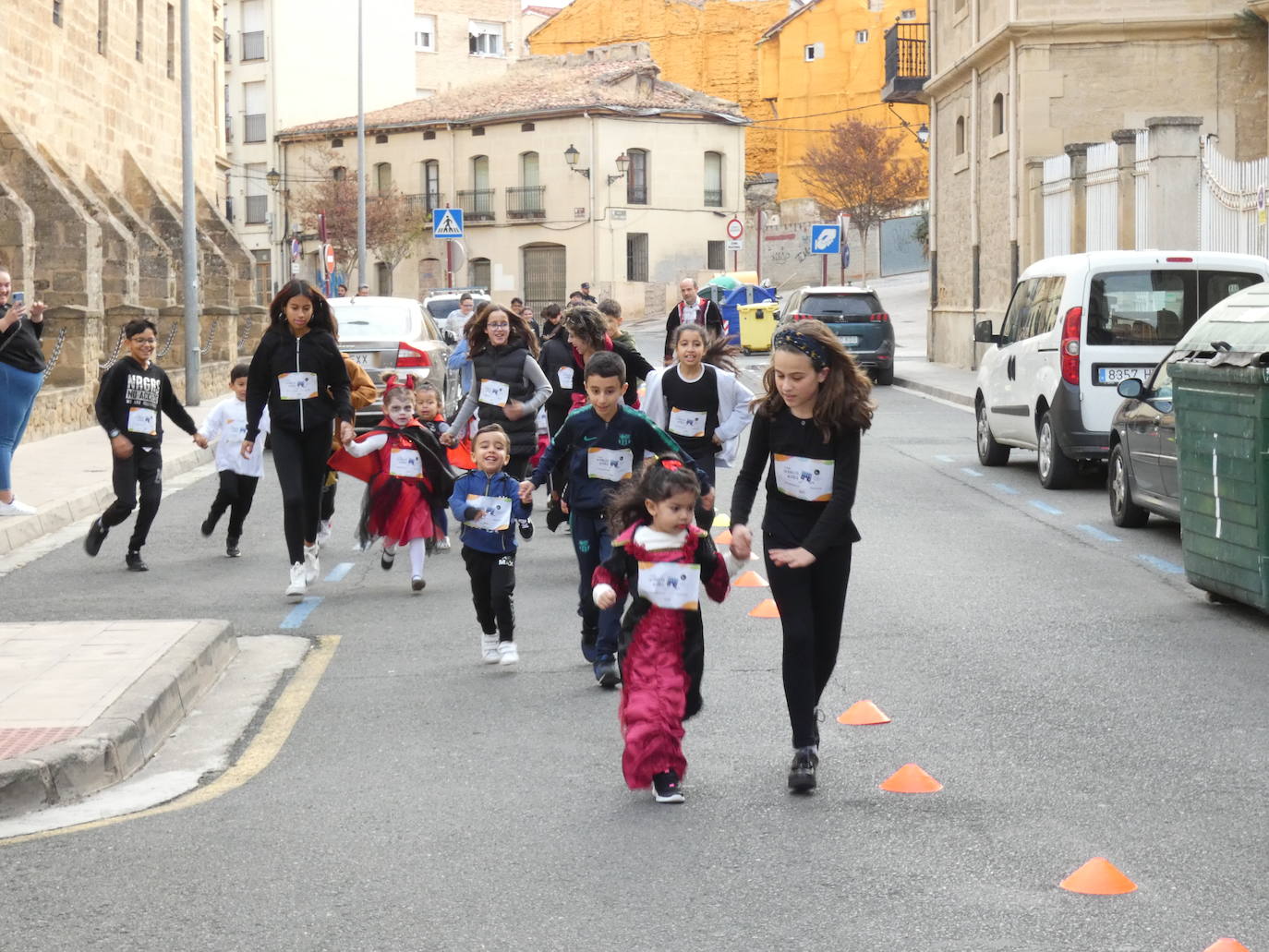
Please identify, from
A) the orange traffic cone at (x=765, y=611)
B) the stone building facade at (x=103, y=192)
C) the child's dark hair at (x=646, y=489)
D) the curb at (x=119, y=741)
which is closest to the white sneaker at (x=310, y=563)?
the curb at (x=119, y=741)

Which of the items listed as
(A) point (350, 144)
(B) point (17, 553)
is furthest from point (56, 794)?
(A) point (350, 144)

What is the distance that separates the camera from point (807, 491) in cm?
605

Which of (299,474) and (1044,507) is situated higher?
(299,474)

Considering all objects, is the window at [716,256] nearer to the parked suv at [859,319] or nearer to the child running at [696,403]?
the parked suv at [859,319]

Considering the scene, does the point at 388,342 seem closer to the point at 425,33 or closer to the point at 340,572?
the point at 340,572

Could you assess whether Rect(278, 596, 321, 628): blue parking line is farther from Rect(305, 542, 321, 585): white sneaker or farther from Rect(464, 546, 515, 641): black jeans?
Rect(464, 546, 515, 641): black jeans

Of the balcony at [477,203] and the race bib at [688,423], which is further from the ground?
the balcony at [477,203]

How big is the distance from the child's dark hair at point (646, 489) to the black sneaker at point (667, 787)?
0.88 meters

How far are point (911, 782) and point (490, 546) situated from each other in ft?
9.57

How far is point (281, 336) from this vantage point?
10344mm

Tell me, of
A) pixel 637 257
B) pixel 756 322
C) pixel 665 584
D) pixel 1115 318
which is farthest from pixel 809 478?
pixel 637 257

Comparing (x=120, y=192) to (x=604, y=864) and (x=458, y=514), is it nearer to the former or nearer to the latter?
(x=458, y=514)

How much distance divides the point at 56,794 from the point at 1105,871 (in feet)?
11.0

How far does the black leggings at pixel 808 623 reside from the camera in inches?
236
